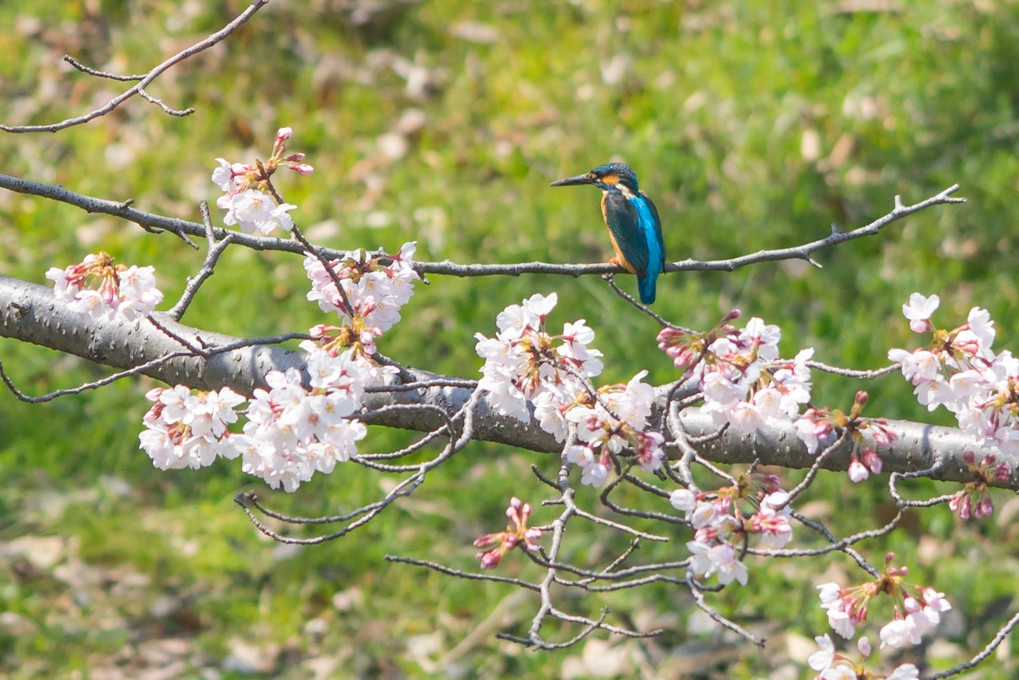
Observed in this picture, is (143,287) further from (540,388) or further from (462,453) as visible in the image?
(462,453)

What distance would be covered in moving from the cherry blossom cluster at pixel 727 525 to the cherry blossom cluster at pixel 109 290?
865mm

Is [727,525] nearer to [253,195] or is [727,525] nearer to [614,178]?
[253,195]

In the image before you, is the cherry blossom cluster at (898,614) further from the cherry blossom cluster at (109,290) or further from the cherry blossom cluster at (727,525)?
the cherry blossom cluster at (109,290)

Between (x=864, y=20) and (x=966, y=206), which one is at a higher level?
(x=864, y=20)

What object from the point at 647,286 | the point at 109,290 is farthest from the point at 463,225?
the point at 109,290

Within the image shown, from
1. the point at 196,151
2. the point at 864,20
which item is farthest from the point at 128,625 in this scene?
the point at 864,20

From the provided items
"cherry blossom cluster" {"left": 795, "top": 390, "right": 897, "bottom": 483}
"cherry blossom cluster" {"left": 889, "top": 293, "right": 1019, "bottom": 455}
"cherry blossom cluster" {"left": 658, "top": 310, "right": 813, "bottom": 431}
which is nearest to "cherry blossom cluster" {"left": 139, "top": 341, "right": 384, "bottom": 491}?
"cherry blossom cluster" {"left": 658, "top": 310, "right": 813, "bottom": 431}

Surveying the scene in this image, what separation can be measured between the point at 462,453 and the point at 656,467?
2813 mm

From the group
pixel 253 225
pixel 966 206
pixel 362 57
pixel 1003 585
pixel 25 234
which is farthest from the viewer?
pixel 362 57

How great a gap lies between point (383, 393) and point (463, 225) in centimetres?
321

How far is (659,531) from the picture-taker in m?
4.00

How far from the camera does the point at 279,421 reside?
1680 millimetres

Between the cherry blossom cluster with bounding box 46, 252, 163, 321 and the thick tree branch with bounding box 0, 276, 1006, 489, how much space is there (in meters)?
0.15

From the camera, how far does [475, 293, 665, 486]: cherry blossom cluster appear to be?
1.69m
